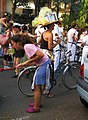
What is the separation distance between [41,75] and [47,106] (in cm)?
74

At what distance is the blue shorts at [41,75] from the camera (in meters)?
5.90

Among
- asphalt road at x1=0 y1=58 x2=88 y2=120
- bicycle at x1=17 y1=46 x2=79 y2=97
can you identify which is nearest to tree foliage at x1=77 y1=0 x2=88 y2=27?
bicycle at x1=17 y1=46 x2=79 y2=97

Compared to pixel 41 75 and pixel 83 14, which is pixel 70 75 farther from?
pixel 83 14

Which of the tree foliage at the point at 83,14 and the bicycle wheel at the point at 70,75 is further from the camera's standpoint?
the tree foliage at the point at 83,14

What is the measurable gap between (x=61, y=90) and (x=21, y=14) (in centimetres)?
2402

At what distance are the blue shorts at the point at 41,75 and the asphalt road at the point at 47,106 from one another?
22.4 inches

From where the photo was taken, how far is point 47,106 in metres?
6.31

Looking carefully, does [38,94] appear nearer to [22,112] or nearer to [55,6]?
[22,112]

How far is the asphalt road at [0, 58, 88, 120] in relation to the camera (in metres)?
5.68

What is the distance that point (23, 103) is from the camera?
6500 mm

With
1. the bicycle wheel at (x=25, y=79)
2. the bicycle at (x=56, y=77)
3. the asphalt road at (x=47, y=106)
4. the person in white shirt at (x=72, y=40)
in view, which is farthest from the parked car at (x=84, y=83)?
the person in white shirt at (x=72, y=40)

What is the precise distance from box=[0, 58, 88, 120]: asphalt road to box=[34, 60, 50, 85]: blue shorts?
569 millimetres

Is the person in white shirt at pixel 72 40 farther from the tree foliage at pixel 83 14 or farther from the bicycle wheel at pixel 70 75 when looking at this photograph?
the tree foliage at pixel 83 14

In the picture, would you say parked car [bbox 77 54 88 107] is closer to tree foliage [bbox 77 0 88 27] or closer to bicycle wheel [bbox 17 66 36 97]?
bicycle wheel [bbox 17 66 36 97]
